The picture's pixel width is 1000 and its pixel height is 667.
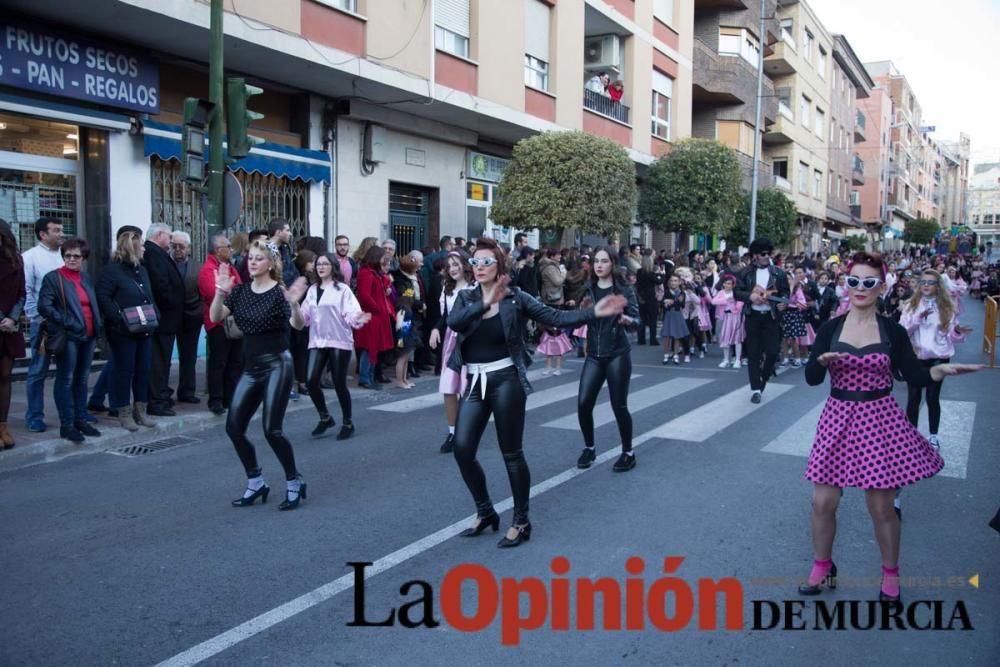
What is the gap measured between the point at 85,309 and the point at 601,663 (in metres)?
6.20

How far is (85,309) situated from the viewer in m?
7.88

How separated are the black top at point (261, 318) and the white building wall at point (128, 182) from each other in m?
7.03

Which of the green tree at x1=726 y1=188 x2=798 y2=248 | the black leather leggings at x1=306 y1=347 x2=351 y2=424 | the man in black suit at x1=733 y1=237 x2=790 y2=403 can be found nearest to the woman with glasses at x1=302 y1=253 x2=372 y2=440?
the black leather leggings at x1=306 y1=347 x2=351 y2=424

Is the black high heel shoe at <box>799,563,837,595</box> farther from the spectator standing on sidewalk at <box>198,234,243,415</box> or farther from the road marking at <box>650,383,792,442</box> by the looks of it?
the spectator standing on sidewalk at <box>198,234,243,415</box>

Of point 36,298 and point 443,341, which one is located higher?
point 36,298

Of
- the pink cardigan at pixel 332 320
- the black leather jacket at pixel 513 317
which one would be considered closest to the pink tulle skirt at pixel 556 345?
the pink cardigan at pixel 332 320

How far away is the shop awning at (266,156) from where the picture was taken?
12.2 meters

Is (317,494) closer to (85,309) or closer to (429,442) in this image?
(429,442)

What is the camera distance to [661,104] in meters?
26.9

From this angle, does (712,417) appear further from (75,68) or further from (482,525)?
(75,68)

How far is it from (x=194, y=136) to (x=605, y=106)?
15.7 metres

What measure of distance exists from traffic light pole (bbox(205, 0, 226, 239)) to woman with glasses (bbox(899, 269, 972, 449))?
7.06 metres

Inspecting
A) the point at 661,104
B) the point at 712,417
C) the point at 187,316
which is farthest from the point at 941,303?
the point at 661,104

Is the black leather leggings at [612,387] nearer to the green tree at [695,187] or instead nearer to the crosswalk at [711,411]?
the crosswalk at [711,411]
